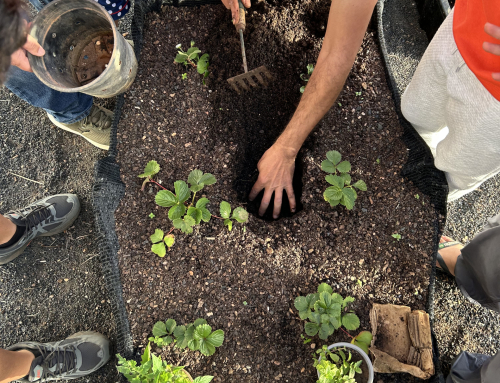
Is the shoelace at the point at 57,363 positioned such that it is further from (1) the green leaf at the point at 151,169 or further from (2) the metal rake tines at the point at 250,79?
(2) the metal rake tines at the point at 250,79

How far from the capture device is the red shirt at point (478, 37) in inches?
37.0

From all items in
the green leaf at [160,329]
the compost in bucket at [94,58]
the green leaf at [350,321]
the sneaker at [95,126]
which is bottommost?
the green leaf at [160,329]

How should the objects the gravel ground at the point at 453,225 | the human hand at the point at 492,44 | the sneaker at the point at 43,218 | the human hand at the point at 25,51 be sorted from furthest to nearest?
1. the sneaker at the point at 43,218
2. the gravel ground at the point at 453,225
3. the human hand at the point at 25,51
4. the human hand at the point at 492,44

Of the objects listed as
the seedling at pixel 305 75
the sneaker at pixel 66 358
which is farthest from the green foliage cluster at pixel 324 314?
the sneaker at pixel 66 358

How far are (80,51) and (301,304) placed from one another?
150 centimetres

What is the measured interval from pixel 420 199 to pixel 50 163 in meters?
2.01

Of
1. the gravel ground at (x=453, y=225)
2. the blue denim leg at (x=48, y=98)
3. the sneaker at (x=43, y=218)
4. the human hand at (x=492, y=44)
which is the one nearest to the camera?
the human hand at (x=492, y=44)

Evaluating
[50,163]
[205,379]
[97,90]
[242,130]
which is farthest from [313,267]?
[50,163]

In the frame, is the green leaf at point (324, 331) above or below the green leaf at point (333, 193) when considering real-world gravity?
below

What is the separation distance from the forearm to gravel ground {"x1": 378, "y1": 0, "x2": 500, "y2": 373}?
0.84 metres

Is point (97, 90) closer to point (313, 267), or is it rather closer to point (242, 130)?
point (242, 130)

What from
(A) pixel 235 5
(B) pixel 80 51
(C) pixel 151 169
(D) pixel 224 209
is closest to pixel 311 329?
(D) pixel 224 209

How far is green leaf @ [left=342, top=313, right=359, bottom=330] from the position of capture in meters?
1.23

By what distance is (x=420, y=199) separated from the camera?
1.43 meters
